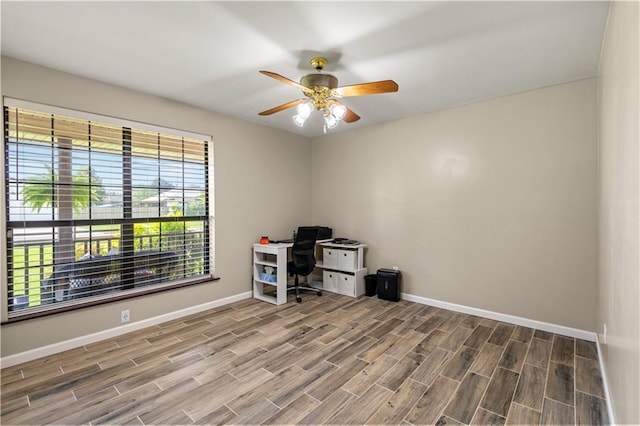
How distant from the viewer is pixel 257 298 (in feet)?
14.4

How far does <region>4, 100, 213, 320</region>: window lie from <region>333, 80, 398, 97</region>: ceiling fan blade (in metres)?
2.25

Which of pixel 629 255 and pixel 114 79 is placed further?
pixel 114 79

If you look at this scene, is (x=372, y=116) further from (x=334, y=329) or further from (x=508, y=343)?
(x=508, y=343)

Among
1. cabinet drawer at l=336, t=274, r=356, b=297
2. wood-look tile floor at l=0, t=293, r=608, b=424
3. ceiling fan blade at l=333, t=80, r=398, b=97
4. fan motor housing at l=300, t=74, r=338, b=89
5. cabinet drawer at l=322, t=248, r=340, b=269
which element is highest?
fan motor housing at l=300, t=74, r=338, b=89

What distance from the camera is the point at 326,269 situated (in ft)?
16.0

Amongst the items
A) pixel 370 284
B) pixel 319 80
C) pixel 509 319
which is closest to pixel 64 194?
pixel 319 80

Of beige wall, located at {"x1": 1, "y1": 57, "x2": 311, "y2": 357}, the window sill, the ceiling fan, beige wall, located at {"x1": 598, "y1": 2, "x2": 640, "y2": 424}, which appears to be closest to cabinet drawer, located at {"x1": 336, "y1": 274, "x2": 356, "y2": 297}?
beige wall, located at {"x1": 1, "y1": 57, "x2": 311, "y2": 357}

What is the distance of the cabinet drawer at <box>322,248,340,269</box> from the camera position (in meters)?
4.74

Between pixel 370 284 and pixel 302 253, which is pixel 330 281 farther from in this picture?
pixel 302 253

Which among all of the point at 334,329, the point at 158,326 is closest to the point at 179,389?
the point at 158,326

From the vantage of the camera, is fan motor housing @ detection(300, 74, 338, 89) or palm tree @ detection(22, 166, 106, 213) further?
palm tree @ detection(22, 166, 106, 213)

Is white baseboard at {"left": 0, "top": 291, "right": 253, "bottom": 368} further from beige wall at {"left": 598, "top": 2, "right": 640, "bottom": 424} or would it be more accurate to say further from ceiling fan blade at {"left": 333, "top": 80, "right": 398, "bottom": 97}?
beige wall at {"left": 598, "top": 2, "right": 640, "bottom": 424}

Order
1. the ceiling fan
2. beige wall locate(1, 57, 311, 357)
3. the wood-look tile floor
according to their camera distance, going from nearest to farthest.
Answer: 1. the wood-look tile floor
2. the ceiling fan
3. beige wall locate(1, 57, 311, 357)

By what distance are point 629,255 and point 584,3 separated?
162 centimetres
